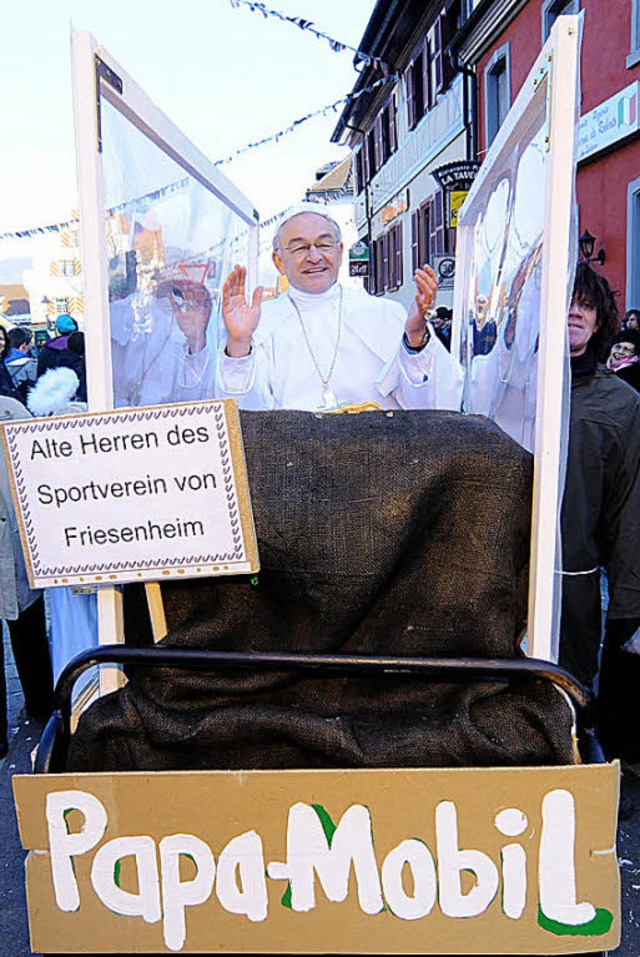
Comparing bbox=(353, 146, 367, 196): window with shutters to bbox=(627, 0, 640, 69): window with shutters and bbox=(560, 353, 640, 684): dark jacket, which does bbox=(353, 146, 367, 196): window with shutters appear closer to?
bbox=(627, 0, 640, 69): window with shutters

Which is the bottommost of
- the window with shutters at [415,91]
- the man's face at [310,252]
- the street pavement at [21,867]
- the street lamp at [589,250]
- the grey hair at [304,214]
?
the street pavement at [21,867]

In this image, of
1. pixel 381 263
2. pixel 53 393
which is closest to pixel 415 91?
pixel 381 263

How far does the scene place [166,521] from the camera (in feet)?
4.93

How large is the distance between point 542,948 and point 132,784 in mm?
698

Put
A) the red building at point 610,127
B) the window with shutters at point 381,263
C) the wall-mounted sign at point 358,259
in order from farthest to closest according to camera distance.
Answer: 1. the window with shutters at point 381,263
2. the wall-mounted sign at point 358,259
3. the red building at point 610,127

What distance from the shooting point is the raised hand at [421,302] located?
230 cm

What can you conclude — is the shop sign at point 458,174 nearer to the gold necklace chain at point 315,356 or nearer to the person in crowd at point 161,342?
the gold necklace chain at point 315,356

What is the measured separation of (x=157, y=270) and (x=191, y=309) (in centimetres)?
39

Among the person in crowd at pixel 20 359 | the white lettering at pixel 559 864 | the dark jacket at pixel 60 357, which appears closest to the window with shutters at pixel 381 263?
the person in crowd at pixel 20 359

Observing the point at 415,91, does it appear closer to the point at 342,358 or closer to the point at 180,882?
the point at 342,358

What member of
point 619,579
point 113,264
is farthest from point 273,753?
point 619,579

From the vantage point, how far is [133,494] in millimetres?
1493

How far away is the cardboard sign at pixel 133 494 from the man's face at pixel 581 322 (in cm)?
177

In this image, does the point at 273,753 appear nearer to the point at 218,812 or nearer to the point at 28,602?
the point at 218,812
